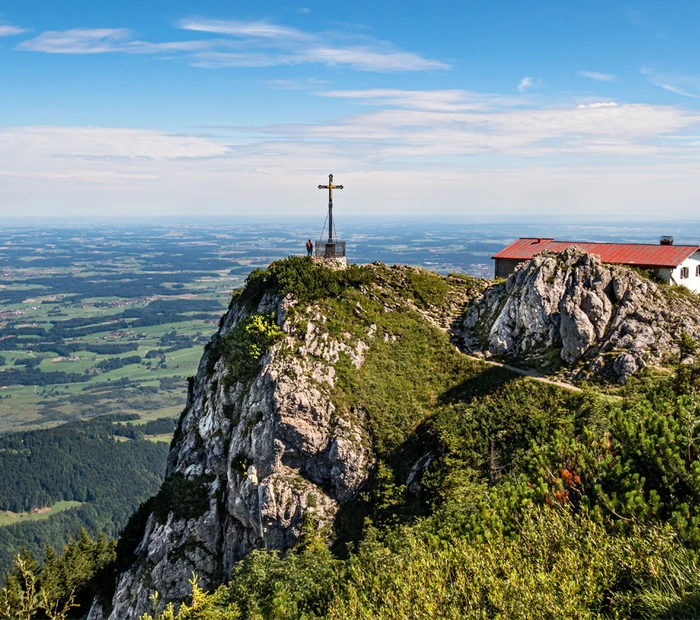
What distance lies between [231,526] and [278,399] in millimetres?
8675

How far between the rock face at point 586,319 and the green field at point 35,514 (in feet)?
512

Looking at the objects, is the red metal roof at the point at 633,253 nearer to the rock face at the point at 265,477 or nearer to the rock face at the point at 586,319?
the rock face at the point at 586,319

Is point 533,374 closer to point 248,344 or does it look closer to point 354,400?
point 354,400

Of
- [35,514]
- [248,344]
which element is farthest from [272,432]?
[35,514]

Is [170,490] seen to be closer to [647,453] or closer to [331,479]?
[331,479]

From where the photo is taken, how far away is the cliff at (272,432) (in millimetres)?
36312

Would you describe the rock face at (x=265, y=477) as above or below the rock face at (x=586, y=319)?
below

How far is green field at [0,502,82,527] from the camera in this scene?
156712mm

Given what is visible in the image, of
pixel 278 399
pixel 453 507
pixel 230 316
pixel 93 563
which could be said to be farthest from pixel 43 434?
pixel 453 507

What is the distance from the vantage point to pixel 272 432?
37438 millimetres

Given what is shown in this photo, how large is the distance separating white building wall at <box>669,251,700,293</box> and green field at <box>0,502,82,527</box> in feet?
543

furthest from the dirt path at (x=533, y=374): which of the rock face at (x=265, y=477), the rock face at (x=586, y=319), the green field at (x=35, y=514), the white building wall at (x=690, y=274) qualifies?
the green field at (x=35, y=514)

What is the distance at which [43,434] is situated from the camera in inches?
7574

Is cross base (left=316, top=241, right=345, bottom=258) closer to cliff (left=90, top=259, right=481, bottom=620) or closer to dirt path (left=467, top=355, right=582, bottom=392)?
cliff (left=90, top=259, right=481, bottom=620)
